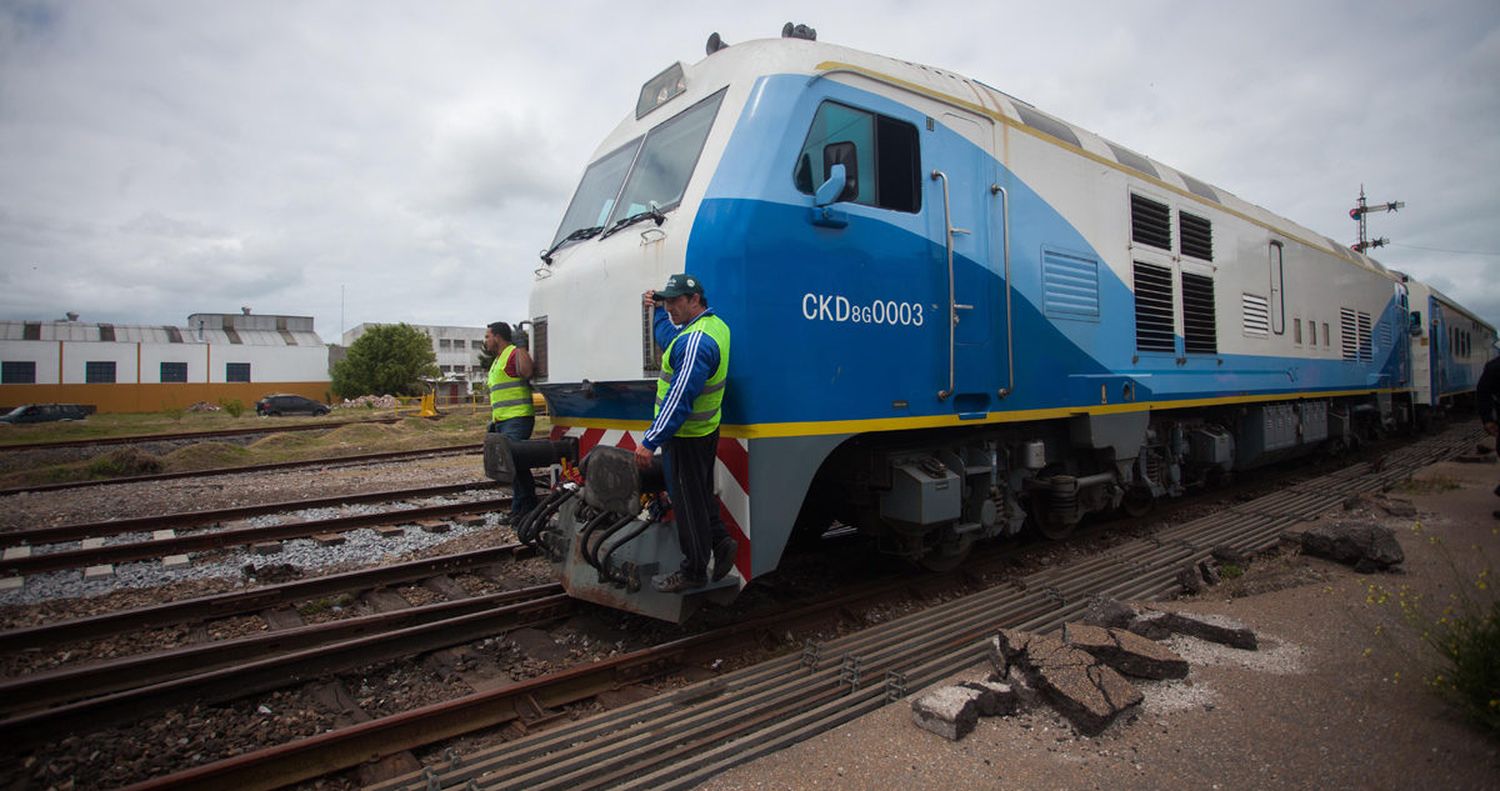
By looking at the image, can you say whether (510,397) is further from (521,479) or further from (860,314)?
(860,314)

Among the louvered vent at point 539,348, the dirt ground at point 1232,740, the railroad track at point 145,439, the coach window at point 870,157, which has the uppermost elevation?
the coach window at point 870,157

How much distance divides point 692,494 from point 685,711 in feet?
3.36

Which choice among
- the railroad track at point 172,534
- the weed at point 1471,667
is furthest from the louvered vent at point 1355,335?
the railroad track at point 172,534

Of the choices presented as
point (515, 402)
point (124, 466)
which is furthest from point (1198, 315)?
point (124, 466)

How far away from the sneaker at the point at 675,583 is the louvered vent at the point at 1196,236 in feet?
20.5

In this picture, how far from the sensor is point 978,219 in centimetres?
500

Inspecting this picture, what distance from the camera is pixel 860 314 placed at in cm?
421

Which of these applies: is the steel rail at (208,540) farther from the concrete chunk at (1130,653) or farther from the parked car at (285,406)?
the parked car at (285,406)

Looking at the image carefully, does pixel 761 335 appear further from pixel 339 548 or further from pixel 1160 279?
pixel 339 548

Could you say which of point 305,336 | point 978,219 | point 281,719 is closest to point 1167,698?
point 978,219

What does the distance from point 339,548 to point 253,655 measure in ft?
9.36

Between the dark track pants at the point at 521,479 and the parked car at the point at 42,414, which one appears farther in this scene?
the parked car at the point at 42,414

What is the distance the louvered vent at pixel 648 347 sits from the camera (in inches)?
163

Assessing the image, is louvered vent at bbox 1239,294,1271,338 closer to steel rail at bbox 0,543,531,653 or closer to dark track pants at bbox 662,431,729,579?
dark track pants at bbox 662,431,729,579
